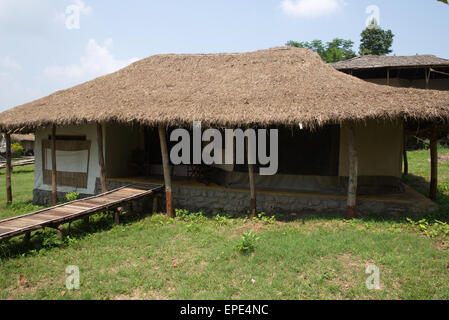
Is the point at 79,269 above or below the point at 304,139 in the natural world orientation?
below

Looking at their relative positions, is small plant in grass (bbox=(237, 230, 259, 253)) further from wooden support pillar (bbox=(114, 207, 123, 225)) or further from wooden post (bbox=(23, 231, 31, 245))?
wooden post (bbox=(23, 231, 31, 245))

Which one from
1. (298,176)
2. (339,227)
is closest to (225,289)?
(339,227)

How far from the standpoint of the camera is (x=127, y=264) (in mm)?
4785

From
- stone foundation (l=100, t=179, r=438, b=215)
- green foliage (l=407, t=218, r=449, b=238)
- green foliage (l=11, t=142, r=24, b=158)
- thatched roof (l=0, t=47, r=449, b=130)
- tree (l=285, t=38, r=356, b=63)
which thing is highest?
tree (l=285, t=38, r=356, b=63)

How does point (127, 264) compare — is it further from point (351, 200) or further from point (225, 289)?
point (351, 200)

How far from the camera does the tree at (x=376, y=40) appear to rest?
30.9 m

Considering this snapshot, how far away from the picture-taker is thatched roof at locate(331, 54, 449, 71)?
14352mm

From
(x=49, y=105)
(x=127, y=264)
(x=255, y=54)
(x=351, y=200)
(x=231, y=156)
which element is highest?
(x=255, y=54)

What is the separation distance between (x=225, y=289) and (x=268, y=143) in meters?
4.77

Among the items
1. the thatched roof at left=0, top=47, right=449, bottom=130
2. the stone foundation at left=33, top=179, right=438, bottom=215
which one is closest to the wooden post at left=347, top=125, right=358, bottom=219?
the stone foundation at left=33, top=179, right=438, bottom=215

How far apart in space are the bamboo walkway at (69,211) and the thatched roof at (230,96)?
68.7 inches

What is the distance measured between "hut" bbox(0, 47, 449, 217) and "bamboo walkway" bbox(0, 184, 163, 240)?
79 centimetres

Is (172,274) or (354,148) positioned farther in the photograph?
(354,148)

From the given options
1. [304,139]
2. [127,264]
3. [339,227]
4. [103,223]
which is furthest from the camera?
[304,139]
